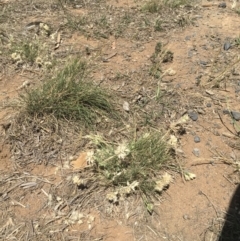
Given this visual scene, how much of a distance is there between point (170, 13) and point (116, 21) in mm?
696

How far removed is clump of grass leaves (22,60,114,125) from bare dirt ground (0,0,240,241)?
169 mm

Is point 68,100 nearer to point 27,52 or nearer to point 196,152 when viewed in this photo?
point 27,52

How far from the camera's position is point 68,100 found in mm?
3117

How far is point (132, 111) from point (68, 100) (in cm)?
58

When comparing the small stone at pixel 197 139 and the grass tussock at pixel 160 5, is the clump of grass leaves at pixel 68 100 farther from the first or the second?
the grass tussock at pixel 160 5

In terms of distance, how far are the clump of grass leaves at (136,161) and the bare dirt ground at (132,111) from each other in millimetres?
137

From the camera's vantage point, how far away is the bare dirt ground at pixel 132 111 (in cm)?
259

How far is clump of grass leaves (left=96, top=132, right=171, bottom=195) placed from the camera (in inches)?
106

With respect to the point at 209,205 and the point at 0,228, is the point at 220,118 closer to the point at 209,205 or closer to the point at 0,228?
the point at 209,205

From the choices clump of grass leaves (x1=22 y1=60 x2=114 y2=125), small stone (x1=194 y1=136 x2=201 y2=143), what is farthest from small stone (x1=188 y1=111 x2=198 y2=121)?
clump of grass leaves (x1=22 y1=60 x2=114 y2=125)

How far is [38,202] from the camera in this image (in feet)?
8.82

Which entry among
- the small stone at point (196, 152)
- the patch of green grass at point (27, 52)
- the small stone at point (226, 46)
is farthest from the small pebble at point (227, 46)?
the patch of green grass at point (27, 52)

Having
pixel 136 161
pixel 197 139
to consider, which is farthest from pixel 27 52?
pixel 197 139

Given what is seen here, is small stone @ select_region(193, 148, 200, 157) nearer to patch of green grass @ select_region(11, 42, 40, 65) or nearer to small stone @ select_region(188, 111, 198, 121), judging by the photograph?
small stone @ select_region(188, 111, 198, 121)
